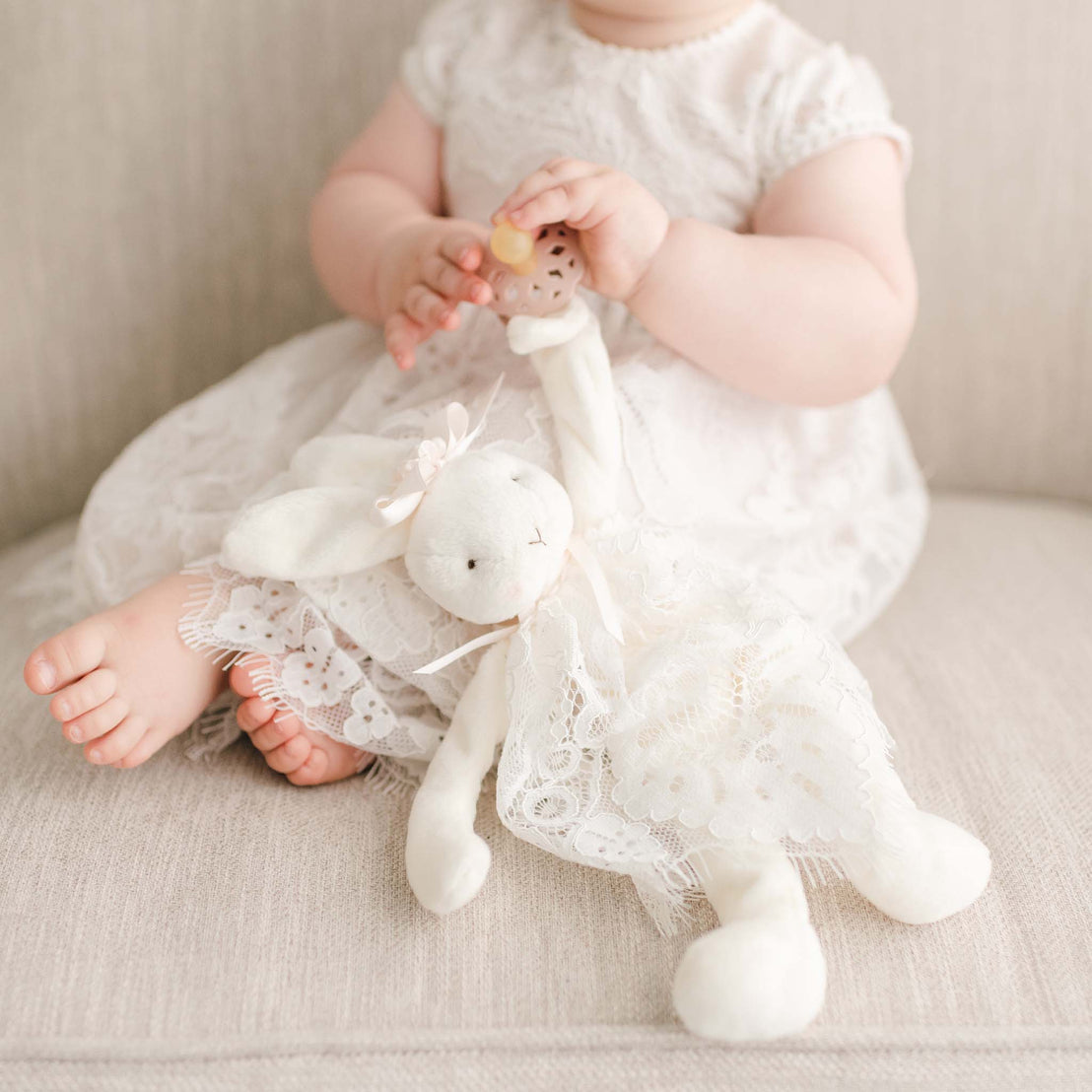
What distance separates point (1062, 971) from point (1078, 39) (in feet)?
2.63

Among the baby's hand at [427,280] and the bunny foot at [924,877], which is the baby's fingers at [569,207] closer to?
the baby's hand at [427,280]

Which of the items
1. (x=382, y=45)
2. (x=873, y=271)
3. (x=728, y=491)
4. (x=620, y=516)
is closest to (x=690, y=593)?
(x=620, y=516)

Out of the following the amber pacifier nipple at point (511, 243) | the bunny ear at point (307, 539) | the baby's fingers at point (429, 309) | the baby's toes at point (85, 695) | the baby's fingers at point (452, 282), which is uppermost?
the amber pacifier nipple at point (511, 243)

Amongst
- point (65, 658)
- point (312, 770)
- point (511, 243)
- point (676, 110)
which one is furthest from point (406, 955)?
point (676, 110)

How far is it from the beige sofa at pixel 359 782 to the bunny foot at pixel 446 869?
2 centimetres

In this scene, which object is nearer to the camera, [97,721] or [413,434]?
[97,721]

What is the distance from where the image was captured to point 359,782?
0.69 meters

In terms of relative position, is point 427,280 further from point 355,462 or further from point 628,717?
point 628,717

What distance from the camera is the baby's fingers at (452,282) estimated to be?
2.19 feet

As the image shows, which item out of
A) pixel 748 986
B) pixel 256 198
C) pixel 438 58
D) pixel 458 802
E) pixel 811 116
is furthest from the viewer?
pixel 256 198

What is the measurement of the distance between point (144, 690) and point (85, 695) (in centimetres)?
3

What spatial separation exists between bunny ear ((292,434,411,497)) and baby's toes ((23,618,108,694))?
0.16m

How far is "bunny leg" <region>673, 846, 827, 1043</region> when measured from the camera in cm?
50

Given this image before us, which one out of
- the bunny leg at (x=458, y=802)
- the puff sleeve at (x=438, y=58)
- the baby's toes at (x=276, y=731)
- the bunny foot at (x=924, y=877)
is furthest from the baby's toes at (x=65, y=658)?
the puff sleeve at (x=438, y=58)
